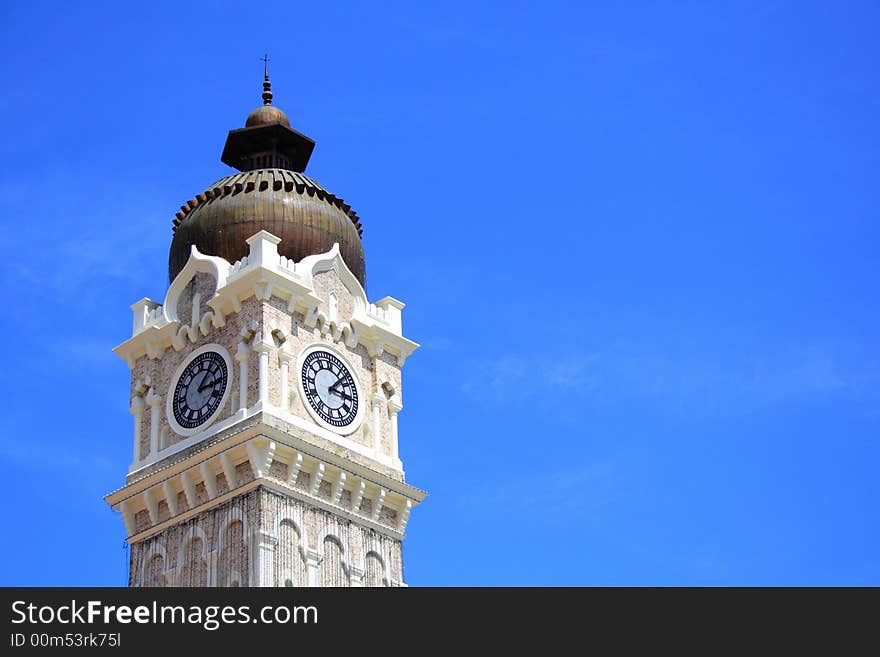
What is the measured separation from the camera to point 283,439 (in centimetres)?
6391

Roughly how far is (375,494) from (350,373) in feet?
16.9

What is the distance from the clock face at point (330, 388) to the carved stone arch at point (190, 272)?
516 cm

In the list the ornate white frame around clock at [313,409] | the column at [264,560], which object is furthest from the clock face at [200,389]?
the column at [264,560]

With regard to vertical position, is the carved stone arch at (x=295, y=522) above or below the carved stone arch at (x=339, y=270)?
below

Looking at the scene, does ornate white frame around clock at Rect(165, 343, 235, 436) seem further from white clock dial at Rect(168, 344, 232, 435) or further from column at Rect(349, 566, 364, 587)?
column at Rect(349, 566, 364, 587)

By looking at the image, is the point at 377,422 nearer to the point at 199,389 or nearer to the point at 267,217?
the point at 199,389

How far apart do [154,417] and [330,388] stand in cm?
703

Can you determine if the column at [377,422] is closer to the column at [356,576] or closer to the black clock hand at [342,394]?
the black clock hand at [342,394]

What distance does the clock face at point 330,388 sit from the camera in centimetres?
6712

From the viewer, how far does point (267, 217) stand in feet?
232

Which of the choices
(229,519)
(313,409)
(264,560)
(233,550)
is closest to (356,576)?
(264,560)
